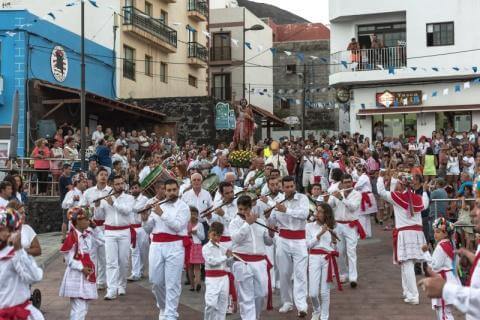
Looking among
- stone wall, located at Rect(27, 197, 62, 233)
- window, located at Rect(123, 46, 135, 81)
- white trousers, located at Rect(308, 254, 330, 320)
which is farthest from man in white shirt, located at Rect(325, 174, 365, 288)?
window, located at Rect(123, 46, 135, 81)

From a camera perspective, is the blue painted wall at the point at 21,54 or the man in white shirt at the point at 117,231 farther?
the blue painted wall at the point at 21,54

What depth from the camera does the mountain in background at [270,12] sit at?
6725cm

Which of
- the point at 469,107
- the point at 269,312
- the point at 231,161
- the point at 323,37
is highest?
the point at 323,37

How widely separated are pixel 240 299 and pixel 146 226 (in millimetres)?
1687

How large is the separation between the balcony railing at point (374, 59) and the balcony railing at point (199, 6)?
1082 centimetres

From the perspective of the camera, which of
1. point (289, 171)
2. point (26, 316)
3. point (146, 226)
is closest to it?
point (26, 316)

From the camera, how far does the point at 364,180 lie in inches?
592

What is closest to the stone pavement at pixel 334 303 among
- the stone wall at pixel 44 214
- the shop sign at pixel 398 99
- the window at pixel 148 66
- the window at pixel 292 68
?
the stone wall at pixel 44 214

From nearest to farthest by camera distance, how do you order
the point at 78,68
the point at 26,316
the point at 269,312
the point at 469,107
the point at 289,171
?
the point at 26,316 → the point at 269,312 → the point at 289,171 → the point at 78,68 → the point at 469,107

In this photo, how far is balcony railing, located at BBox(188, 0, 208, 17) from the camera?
3712 centimetres

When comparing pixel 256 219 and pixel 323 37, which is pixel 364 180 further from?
pixel 323 37

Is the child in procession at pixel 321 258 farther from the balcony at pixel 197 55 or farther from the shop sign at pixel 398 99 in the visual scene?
the balcony at pixel 197 55

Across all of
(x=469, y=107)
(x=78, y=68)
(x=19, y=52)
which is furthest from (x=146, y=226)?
(x=469, y=107)

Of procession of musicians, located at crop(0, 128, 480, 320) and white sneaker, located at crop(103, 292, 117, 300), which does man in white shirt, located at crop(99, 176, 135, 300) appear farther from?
white sneaker, located at crop(103, 292, 117, 300)
